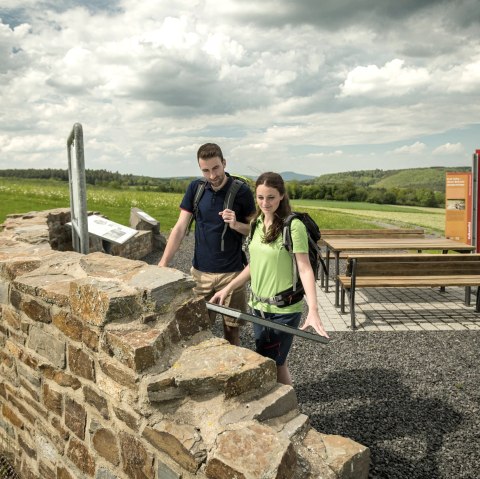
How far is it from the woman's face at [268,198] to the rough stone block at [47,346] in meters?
1.63

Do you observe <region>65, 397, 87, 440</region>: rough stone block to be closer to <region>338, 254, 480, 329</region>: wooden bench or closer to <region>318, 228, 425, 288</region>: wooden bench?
<region>338, 254, 480, 329</region>: wooden bench

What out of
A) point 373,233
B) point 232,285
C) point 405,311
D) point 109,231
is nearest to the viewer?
point 232,285

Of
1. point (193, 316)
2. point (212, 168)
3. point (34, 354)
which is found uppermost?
point (212, 168)

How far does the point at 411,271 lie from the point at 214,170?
464 centimetres

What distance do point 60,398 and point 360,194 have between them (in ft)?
188

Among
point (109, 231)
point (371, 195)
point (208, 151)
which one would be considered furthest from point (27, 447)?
point (371, 195)

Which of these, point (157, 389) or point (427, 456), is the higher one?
point (157, 389)

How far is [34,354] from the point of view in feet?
10.4

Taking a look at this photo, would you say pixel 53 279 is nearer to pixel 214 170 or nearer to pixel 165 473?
pixel 214 170

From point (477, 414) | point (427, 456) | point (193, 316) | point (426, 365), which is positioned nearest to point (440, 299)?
point (426, 365)

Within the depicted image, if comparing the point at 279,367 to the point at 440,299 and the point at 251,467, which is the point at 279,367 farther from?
the point at 440,299

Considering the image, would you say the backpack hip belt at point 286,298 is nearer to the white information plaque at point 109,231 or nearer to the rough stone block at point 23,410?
the rough stone block at point 23,410

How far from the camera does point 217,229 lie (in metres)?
3.64

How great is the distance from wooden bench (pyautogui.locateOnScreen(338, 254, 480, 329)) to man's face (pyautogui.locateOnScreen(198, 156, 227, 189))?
367 centimetres
